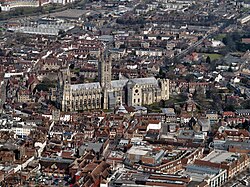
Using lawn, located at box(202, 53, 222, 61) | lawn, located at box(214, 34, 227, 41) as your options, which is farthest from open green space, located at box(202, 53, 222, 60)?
lawn, located at box(214, 34, 227, 41)

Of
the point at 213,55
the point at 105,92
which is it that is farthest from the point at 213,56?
the point at 105,92

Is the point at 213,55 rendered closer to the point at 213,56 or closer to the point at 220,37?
the point at 213,56

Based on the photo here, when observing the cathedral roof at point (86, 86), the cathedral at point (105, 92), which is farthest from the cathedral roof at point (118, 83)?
the cathedral roof at point (86, 86)

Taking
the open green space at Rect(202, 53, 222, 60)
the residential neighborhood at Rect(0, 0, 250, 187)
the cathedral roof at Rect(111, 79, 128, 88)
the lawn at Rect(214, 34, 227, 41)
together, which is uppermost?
the cathedral roof at Rect(111, 79, 128, 88)

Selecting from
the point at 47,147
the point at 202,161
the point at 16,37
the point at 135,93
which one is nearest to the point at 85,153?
the point at 47,147

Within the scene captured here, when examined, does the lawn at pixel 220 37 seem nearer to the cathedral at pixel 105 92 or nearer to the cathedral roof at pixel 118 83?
the cathedral at pixel 105 92

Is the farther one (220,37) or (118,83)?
(220,37)

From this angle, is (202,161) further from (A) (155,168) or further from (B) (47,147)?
(B) (47,147)

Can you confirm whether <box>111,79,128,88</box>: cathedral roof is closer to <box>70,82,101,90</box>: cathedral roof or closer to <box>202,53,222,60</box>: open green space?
<box>70,82,101,90</box>: cathedral roof
